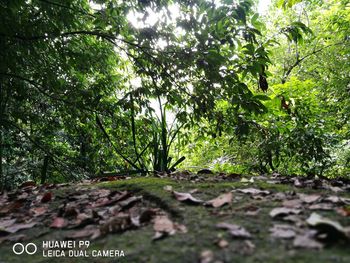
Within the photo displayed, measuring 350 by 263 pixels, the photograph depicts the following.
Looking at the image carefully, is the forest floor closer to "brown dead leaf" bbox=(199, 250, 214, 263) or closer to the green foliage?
"brown dead leaf" bbox=(199, 250, 214, 263)

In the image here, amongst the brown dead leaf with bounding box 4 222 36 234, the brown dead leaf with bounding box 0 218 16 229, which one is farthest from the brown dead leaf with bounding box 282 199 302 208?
the brown dead leaf with bounding box 0 218 16 229

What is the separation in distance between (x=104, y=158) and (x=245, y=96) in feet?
15.8

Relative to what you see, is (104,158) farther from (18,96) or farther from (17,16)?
(17,16)

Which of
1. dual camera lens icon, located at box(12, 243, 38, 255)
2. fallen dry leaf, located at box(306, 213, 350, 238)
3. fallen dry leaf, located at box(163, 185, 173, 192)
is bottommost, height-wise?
dual camera lens icon, located at box(12, 243, 38, 255)

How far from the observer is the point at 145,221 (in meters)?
1.34

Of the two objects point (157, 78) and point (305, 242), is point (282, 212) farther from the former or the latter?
point (157, 78)

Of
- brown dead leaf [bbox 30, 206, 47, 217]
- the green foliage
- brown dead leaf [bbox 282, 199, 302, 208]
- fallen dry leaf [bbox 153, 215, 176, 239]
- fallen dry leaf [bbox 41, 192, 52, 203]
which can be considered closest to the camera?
fallen dry leaf [bbox 153, 215, 176, 239]

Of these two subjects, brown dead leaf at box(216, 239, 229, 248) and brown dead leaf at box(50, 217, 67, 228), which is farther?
brown dead leaf at box(50, 217, 67, 228)

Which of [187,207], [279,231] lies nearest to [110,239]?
[187,207]

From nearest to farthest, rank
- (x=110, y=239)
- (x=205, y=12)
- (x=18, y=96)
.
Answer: (x=110, y=239) < (x=205, y=12) < (x=18, y=96)

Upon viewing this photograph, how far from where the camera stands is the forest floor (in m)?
0.96

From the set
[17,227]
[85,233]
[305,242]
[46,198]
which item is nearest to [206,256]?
[305,242]

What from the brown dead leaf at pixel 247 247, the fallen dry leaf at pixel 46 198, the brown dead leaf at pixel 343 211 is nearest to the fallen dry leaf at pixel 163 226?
the brown dead leaf at pixel 247 247

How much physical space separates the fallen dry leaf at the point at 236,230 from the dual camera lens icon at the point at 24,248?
31.9 inches
